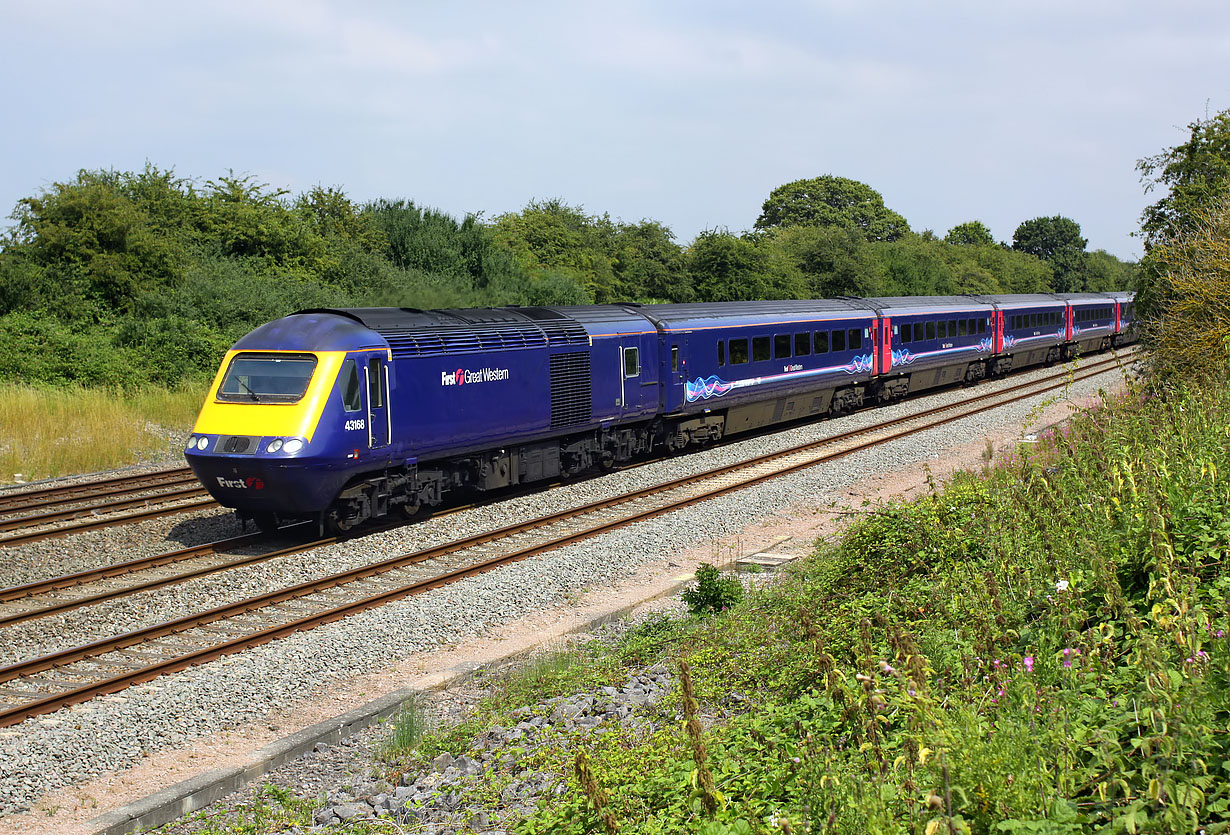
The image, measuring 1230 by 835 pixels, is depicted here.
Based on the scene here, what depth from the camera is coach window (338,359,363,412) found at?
13.4 metres

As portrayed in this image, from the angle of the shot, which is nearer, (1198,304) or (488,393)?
(488,393)

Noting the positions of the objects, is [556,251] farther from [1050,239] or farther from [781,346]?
[1050,239]

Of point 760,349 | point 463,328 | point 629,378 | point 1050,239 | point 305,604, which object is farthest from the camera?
point 1050,239

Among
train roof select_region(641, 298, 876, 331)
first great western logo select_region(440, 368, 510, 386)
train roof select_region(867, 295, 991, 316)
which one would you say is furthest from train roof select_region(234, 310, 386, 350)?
train roof select_region(867, 295, 991, 316)

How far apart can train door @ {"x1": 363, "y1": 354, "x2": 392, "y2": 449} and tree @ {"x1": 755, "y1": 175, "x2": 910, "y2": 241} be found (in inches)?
3669

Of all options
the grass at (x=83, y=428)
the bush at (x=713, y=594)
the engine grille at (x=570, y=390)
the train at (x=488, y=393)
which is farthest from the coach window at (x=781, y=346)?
the grass at (x=83, y=428)

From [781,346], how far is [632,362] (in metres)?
5.79

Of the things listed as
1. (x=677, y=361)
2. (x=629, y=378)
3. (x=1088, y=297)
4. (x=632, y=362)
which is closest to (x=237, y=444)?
(x=629, y=378)

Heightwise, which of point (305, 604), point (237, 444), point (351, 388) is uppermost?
point (351, 388)

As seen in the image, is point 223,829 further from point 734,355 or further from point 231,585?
point 734,355

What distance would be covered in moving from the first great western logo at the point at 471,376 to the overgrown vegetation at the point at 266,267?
50.6 feet

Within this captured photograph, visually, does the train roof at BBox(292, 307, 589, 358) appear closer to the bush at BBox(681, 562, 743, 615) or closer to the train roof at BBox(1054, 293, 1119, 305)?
the bush at BBox(681, 562, 743, 615)

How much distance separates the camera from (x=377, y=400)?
13.9m

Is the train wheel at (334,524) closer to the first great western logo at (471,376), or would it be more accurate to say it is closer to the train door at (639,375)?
the first great western logo at (471,376)
